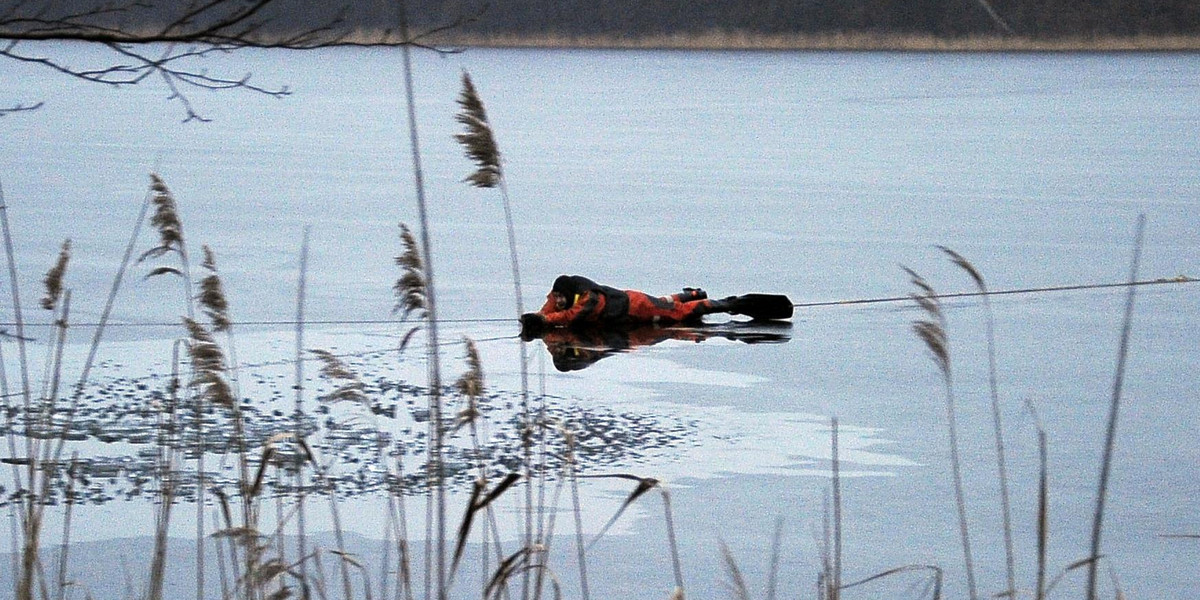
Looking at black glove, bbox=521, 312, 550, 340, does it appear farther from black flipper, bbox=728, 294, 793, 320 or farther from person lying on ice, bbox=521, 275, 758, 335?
black flipper, bbox=728, 294, 793, 320

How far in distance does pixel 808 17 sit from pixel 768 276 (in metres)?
77.8

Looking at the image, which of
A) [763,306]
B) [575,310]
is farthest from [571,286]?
[763,306]

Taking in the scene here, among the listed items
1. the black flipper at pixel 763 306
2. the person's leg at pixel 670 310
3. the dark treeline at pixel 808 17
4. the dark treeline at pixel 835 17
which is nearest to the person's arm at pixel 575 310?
the person's leg at pixel 670 310

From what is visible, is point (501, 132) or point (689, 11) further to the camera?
point (689, 11)

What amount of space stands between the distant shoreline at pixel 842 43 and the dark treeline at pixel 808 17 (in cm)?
28

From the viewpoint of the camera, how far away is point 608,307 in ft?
31.4

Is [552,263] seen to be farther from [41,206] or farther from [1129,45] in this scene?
[1129,45]

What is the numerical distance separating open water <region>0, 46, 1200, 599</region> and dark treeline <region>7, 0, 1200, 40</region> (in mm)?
49040

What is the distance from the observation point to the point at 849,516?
6.17 metres

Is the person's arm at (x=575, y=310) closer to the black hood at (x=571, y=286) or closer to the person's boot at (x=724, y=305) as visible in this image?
the black hood at (x=571, y=286)

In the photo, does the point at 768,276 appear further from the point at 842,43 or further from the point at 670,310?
the point at 842,43

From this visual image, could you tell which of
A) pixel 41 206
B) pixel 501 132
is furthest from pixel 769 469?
pixel 501 132

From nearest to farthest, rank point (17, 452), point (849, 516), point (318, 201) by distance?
→ point (849, 516)
point (17, 452)
point (318, 201)

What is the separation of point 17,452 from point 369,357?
233cm
